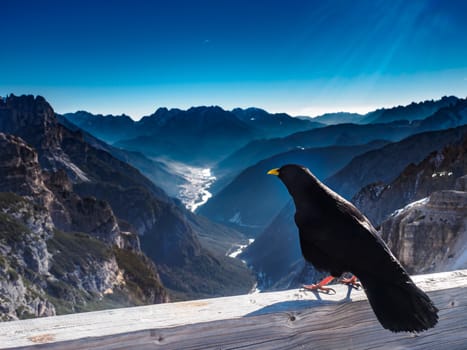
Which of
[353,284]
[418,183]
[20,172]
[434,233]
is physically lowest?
[418,183]

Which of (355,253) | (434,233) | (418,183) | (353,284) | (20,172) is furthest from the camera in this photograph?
(20,172)

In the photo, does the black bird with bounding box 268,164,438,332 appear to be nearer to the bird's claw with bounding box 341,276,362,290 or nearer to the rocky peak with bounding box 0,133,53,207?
the bird's claw with bounding box 341,276,362,290

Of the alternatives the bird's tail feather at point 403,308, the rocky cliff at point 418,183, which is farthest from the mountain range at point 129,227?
the bird's tail feather at point 403,308

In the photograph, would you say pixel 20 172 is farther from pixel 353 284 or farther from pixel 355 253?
pixel 355 253

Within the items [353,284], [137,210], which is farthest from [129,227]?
[353,284]

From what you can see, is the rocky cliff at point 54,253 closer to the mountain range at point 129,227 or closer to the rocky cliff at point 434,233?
the mountain range at point 129,227

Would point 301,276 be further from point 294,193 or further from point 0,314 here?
point 294,193

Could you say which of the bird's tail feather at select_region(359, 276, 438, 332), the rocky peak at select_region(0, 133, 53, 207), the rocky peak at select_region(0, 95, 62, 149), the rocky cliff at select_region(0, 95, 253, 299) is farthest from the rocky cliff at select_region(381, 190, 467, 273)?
the rocky peak at select_region(0, 95, 62, 149)
